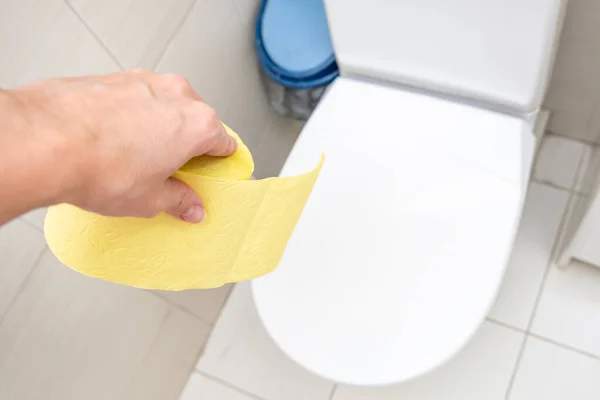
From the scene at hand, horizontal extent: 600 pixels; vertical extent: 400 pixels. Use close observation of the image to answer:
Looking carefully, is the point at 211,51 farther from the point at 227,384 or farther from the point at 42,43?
the point at 227,384

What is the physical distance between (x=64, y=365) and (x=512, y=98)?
78 cm

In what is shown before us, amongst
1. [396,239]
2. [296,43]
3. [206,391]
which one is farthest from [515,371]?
[296,43]

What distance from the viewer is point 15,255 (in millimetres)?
792

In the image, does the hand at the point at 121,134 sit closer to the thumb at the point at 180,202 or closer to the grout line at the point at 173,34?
the thumb at the point at 180,202

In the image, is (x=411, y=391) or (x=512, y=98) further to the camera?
(x=411, y=391)

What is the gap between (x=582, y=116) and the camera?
3.91 feet

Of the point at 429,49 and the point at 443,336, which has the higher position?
the point at 429,49

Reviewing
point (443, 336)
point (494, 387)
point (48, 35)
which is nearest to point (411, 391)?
point (494, 387)

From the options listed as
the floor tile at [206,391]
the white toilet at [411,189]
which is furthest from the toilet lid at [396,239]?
the floor tile at [206,391]

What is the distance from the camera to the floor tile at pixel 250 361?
4.01 ft

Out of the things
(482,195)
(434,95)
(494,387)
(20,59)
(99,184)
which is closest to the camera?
(99,184)

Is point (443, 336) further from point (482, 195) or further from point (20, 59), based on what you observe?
point (20, 59)

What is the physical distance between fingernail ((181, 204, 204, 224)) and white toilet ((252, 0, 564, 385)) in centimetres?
31

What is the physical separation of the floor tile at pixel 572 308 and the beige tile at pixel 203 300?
0.64 metres
